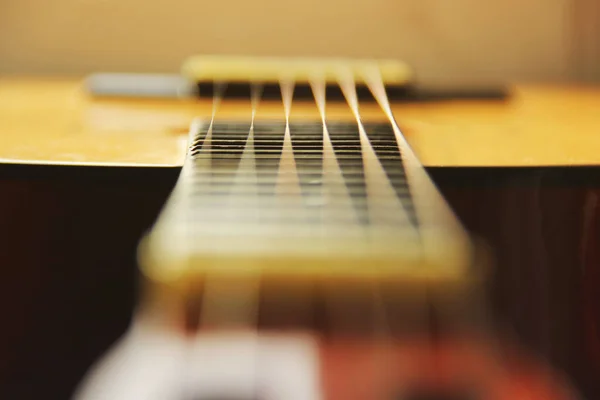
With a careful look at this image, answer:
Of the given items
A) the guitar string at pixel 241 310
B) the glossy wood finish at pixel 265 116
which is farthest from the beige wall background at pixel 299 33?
the guitar string at pixel 241 310

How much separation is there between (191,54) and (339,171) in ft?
1.98

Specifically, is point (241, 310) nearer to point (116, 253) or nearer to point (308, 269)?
point (116, 253)

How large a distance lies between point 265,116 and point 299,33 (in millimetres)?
390

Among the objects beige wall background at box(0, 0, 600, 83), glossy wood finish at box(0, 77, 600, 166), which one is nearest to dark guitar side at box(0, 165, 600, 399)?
glossy wood finish at box(0, 77, 600, 166)

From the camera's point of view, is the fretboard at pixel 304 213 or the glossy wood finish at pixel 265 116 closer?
the fretboard at pixel 304 213

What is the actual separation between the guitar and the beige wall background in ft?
0.65

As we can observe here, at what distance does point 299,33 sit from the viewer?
1.01 metres

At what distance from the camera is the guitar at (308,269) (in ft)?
1.14

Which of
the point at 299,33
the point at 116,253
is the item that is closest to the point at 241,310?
the point at 116,253

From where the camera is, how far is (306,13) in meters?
1.01

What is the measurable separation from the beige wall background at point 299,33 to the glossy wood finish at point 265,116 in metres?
0.15

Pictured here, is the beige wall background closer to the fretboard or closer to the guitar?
the guitar

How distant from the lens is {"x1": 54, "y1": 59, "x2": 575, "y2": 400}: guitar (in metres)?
0.35

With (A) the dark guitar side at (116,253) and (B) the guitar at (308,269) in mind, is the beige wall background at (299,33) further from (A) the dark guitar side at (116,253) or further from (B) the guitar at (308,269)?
(A) the dark guitar side at (116,253)
